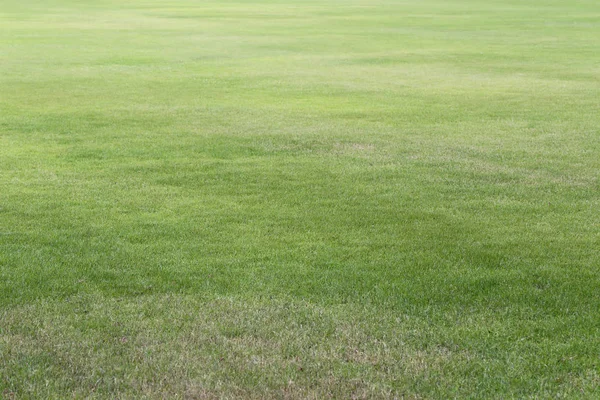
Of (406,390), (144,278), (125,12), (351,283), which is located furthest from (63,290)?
(125,12)

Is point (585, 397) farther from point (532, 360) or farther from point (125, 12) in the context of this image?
point (125, 12)

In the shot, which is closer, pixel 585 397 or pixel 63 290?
pixel 585 397

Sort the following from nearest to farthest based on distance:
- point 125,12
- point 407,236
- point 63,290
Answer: point 63,290 < point 407,236 < point 125,12

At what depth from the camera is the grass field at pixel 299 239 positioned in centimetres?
738

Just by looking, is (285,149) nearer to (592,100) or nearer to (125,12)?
(592,100)

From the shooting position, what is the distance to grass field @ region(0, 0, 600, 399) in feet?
24.2

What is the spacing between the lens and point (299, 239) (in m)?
10.8

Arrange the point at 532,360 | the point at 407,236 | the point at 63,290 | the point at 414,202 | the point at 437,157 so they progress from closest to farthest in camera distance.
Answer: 1. the point at 532,360
2. the point at 63,290
3. the point at 407,236
4. the point at 414,202
5. the point at 437,157

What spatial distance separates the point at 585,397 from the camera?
6.90 meters

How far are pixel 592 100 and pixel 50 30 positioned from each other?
31.2m

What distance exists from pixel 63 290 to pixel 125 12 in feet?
187

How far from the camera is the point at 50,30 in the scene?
46406 millimetres

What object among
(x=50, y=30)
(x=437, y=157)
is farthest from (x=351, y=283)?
(x=50, y=30)

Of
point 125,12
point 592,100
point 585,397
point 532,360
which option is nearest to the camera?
point 585,397
